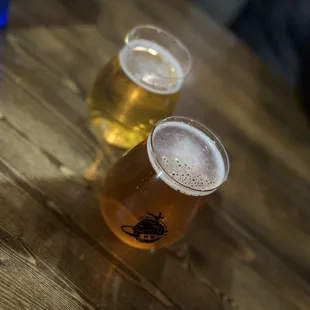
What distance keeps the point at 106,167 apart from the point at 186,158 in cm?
14

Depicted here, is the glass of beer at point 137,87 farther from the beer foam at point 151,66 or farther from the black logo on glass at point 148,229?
the black logo on glass at point 148,229

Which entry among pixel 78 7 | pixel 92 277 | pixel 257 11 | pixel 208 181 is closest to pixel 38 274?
pixel 92 277

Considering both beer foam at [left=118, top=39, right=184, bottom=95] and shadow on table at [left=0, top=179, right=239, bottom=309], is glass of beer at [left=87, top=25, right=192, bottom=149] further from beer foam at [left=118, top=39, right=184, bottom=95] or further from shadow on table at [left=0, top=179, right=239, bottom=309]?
shadow on table at [left=0, top=179, right=239, bottom=309]

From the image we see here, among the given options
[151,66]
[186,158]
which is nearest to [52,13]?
[151,66]

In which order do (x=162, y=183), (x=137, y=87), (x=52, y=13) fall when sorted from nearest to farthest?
1. (x=162, y=183)
2. (x=137, y=87)
3. (x=52, y=13)

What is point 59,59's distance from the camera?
0.77m

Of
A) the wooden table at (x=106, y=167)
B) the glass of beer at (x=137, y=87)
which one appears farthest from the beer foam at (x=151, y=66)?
the wooden table at (x=106, y=167)

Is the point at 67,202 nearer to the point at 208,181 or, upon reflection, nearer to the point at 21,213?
the point at 21,213

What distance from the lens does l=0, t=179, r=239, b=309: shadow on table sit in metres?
0.54

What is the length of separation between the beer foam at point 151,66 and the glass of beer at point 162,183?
0.08m

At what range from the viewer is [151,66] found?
68 centimetres

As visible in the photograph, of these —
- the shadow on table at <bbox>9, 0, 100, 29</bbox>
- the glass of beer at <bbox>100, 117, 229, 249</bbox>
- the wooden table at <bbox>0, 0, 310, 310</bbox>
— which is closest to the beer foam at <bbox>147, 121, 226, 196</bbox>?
the glass of beer at <bbox>100, 117, 229, 249</bbox>

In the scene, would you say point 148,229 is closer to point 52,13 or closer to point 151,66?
point 151,66

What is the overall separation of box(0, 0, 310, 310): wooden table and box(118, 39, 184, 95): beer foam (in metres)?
0.10
